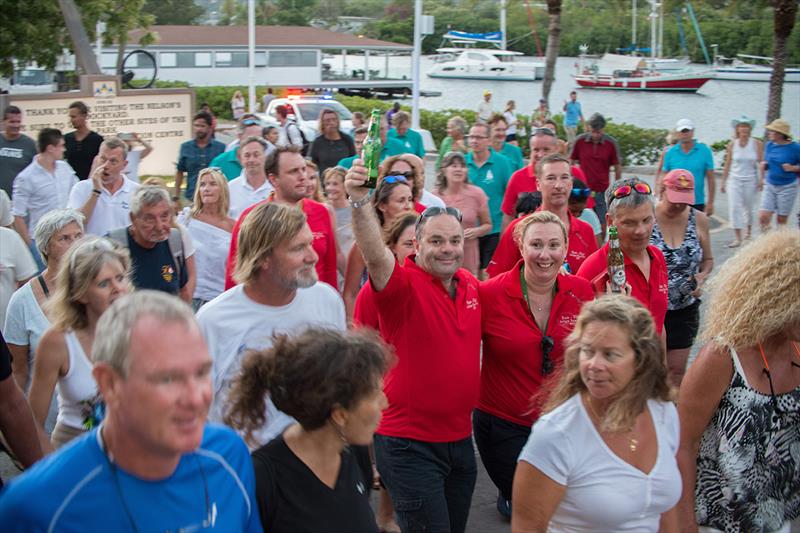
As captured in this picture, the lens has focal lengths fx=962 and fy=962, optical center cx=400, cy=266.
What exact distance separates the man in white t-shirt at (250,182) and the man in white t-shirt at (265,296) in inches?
185

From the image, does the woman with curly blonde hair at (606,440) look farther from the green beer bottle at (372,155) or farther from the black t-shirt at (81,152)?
the black t-shirt at (81,152)

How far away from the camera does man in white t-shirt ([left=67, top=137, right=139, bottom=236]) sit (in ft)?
26.9

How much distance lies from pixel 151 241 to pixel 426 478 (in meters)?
2.76

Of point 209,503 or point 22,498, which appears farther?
point 209,503

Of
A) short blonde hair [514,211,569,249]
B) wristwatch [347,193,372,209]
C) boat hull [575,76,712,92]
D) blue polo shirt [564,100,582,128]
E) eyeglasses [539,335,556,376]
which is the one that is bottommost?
eyeglasses [539,335,556,376]

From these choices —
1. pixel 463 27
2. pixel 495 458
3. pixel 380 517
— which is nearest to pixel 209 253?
pixel 380 517

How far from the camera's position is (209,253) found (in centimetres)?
741

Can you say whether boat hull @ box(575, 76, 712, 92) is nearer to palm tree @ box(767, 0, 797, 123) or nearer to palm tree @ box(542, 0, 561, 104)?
palm tree @ box(542, 0, 561, 104)

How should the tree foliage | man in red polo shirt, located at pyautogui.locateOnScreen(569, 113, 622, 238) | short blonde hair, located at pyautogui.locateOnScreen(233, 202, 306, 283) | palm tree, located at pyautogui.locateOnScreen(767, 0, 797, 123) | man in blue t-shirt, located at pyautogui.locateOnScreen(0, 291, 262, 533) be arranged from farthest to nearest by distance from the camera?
the tree foliage → palm tree, located at pyautogui.locateOnScreen(767, 0, 797, 123) → man in red polo shirt, located at pyautogui.locateOnScreen(569, 113, 622, 238) → short blonde hair, located at pyautogui.locateOnScreen(233, 202, 306, 283) → man in blue t-shirt, located at pyautogui.locateOnScreen(0, 291, 262, 533)

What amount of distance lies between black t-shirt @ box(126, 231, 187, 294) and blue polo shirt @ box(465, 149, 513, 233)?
4895mm

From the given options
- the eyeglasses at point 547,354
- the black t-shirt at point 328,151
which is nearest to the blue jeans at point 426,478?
the eyeglasses at point 547,354

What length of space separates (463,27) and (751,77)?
37761 millimetres

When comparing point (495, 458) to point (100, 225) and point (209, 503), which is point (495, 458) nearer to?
point (209, 503)

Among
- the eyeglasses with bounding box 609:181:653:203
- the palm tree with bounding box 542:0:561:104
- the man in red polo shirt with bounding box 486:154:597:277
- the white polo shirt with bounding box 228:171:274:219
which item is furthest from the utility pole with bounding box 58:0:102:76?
the eyeglasses with bounding box 609:181:653:203
